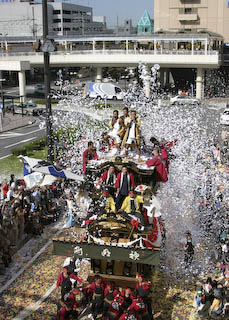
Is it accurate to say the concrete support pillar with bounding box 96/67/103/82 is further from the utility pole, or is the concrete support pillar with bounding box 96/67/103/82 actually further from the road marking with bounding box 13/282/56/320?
the road marking with bounding box 13/282/56/320

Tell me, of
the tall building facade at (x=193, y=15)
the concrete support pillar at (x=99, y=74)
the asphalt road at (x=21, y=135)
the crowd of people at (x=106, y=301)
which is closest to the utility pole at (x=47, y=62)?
the crowd of people at (x=106, y=301)

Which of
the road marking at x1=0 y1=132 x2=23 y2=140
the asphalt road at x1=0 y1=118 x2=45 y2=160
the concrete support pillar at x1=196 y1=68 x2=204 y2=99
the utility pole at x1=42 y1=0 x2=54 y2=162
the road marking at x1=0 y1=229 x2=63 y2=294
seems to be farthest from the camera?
the concrete support pillar at x1=196 y1=68 x2=204 y2=99

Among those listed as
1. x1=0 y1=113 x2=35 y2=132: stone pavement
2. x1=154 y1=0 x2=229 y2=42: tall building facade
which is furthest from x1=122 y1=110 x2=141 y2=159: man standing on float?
x1=154 y1=0 x2=229 y2=42: tall building facade

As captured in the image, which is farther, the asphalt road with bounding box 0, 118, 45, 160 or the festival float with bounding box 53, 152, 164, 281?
the asphalt road with bounding box 0, 118, 45, 160

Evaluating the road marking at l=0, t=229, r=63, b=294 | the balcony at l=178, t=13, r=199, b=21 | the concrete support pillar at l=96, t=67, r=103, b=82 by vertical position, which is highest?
the balcony at l=178, t=13, r=199, b=21

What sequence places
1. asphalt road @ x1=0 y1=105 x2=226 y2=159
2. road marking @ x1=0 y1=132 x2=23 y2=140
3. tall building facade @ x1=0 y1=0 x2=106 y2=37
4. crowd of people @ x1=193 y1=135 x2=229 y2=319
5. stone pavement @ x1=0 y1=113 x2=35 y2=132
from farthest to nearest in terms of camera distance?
tall building facade @ x1=0 y1=0 x2=106 y2=37, stone pavement @ x1=0 y1=113 x2=35 y2=132, road marking @ x1=0 y1=132 x2=23 y2=140, asphalt road @ x1=0 y1=105 x2=226 y2=159, crowd of people @ x1=193 y1=135 x2=229 y2=319

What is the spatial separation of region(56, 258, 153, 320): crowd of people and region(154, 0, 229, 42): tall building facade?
63.3 metres

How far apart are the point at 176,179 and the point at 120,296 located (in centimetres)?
736

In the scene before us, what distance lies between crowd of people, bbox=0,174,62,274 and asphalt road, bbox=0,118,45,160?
10.8m

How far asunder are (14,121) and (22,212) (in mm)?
26989

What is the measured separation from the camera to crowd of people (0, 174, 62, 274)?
551 inches

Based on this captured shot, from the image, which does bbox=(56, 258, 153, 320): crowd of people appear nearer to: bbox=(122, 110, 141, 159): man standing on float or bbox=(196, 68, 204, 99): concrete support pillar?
bbox=(122, 110, 141, 159): man standing on float

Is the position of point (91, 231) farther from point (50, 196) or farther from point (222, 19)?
point (222, 19)

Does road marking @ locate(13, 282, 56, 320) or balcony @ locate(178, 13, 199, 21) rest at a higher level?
balcony @ locate(178, 13, 199, 21)
